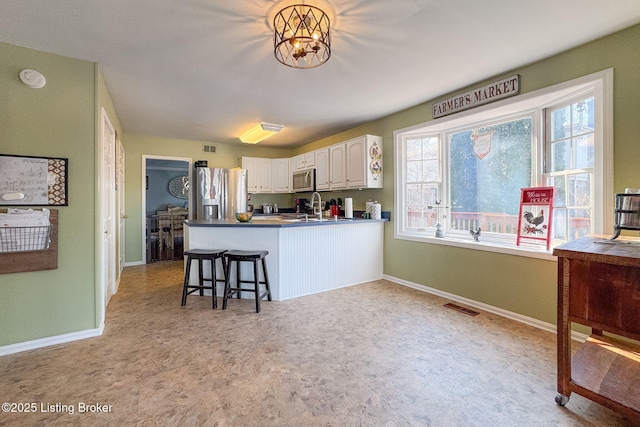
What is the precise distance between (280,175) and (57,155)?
13.8 ft

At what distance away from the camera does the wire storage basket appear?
7.16ft

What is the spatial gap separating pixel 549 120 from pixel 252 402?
3.45 m

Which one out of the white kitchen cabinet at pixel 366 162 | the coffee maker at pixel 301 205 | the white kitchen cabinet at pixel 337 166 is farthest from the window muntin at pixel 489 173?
the coffee maker at pixel 301 205

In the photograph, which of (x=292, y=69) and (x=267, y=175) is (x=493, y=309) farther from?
(x=267, y=175)

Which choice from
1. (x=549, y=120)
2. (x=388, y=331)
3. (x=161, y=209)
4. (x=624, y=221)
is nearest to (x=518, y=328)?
(x=388, y=331)

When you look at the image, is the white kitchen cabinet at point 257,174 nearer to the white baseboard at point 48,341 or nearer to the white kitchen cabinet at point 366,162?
the white kitchen cabinet at point 366,162

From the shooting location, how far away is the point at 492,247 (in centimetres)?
304

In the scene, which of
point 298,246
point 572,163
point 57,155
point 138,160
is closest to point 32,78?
point 57,155

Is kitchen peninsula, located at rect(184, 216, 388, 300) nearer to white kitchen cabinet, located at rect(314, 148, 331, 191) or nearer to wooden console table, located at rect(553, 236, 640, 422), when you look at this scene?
white kitchen cabinet, located at rect(314, 148, 331, 191)

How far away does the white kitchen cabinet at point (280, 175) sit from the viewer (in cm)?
635

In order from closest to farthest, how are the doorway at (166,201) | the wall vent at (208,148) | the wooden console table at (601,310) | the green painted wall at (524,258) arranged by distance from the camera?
the wooden console table at (601,310), the green painted wall at (524,258), the wall vent at (208,148), the doorway at (166,201)

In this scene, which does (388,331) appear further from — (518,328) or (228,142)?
(228,142)

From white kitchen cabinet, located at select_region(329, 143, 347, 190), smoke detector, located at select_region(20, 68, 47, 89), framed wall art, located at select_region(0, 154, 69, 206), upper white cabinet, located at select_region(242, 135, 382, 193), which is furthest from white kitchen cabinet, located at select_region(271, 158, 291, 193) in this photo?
smoke detector, located at select_region(20, 68, 47, 89)

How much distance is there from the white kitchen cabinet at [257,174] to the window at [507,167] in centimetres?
313
